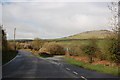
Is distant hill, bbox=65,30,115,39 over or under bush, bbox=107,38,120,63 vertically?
over

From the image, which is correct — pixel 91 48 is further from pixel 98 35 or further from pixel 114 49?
pixel 98 35

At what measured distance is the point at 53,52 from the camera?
7875 cm

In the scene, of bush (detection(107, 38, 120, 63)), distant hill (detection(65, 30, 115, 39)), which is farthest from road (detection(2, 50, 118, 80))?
distant hill (detection(65, 30, 115, 39))

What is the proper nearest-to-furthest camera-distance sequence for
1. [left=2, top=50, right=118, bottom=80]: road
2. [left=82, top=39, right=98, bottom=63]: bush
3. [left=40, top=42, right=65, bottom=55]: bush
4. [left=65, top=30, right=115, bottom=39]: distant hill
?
[left=2, top=50, right=118, bottom=80]: road
[left=65, top=30, right=115, bottom=39]: distant hill
[left=82, top=39, right=98, bottom=63]: bush
[left=40, top=42, right=65, bottom=55]: bush

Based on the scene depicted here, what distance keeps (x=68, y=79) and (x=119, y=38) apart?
10.6m

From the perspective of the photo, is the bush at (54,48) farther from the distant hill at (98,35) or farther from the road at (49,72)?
the road at (49,72)

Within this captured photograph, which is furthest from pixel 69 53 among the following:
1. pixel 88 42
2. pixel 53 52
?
pixel 88 42

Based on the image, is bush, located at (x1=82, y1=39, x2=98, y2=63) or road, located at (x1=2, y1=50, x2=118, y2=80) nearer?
road, located at (x1=2, y1=50, x2=118, y2=80)

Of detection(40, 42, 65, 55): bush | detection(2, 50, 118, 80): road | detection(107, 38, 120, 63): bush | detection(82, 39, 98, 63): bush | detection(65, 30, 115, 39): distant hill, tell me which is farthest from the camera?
detection(40, 42, 65, 55): bush

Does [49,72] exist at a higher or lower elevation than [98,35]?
lower

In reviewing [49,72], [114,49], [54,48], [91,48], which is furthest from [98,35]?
[49,72]

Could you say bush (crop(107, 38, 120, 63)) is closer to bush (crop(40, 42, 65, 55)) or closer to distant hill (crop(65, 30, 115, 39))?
distant hill (crop(65, 30, 115, 39))

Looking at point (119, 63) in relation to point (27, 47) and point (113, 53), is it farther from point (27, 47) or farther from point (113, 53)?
point (27, 47)

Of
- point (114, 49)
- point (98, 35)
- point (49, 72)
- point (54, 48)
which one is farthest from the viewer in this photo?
point (54, 48)
